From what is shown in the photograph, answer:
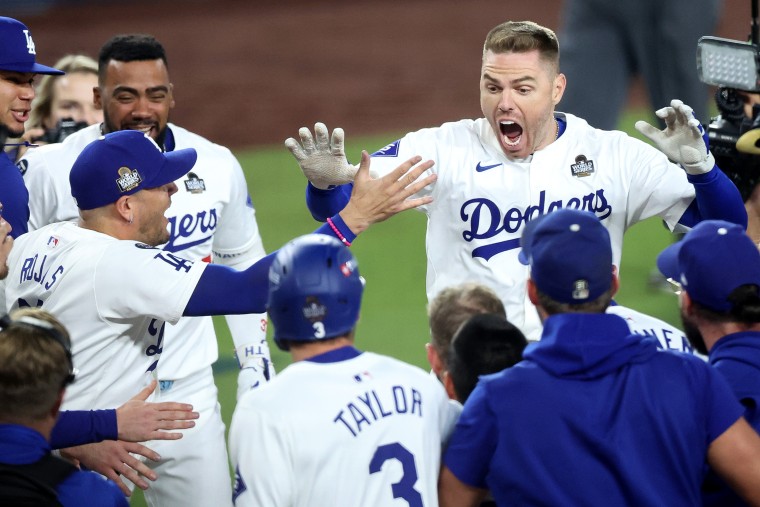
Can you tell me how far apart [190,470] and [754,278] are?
2573 mm

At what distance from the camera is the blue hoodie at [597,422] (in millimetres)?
3125

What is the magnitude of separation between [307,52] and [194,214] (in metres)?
13.9

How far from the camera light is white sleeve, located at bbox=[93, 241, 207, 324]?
2447 mm

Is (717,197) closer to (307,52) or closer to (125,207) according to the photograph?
(125,207)

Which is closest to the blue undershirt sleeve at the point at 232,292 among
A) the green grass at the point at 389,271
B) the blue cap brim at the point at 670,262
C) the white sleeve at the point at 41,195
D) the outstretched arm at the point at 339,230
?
the outstretched arm at the point at 339,230

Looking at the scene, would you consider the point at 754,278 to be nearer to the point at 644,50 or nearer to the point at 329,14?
the point at 644,50

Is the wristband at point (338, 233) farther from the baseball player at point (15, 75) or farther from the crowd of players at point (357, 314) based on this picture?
the baseball player at point (15, 75)

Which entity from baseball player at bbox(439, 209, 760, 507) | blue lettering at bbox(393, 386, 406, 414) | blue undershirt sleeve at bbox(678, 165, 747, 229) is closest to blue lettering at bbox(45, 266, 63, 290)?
blue lettering at bbox(393, 386, 406, 414)

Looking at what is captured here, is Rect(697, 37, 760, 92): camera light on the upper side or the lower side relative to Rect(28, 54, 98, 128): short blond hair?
upper

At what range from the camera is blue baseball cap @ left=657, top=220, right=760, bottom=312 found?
11.1ft

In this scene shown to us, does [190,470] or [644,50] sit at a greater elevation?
[644,50]

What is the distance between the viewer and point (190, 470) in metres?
5.00

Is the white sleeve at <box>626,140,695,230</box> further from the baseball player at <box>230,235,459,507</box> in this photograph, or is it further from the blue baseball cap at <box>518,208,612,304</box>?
the baseball player at <box>230,235,459,507</box>

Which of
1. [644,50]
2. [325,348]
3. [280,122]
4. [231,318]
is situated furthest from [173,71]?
[325,348]
